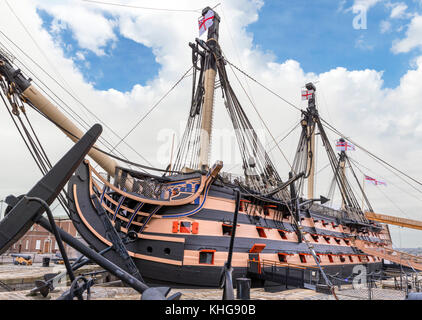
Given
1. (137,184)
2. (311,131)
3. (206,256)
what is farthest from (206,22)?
(311,131)

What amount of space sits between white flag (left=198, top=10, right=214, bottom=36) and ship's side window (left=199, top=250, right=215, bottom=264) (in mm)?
14713

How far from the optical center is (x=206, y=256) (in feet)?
41.7

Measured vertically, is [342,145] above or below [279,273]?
above

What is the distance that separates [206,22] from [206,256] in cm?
1530

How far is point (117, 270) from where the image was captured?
4.08 meters

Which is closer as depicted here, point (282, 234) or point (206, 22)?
point (282, 234)

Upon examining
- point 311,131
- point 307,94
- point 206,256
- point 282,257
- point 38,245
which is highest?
point 307,94

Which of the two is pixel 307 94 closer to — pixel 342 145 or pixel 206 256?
Result: pixel 342 145

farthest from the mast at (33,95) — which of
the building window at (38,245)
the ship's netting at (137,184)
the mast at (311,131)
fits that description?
the building window at (38,245)

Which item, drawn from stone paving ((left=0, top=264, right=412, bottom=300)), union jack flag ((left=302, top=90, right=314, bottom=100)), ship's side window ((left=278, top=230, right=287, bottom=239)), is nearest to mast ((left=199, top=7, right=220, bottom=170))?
ship's side window ((left=278, top=230, right=287, bottom=239))

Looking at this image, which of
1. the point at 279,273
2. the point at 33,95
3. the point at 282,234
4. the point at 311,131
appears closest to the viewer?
the point at 33,95

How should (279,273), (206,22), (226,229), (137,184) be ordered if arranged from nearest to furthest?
(137,184) → (279,273) → (226,229) → (206,22)
